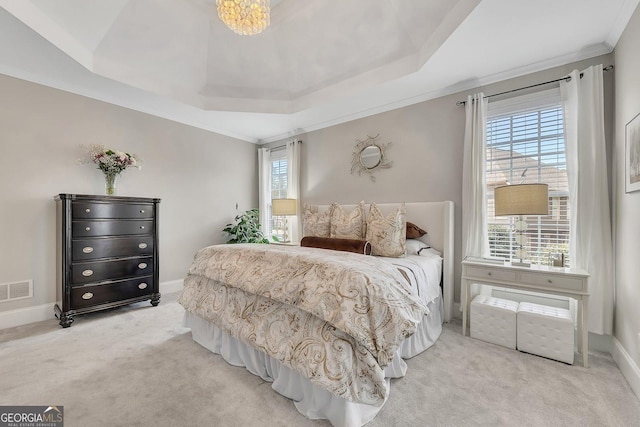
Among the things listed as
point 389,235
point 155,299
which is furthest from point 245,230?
point 389,235

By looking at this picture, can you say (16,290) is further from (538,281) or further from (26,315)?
(538,281)

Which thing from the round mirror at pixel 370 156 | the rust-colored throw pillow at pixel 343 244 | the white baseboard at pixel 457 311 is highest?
the round mirror at pixel 370 156

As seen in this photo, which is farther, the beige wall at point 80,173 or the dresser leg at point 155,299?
the dresser leg at point 155,299

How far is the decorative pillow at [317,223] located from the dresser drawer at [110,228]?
6.75 ft

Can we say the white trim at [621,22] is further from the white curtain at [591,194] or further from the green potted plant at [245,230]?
the green potted plant at [245,230]

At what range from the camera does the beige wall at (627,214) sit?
5.89ft

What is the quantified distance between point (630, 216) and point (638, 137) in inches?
22.0

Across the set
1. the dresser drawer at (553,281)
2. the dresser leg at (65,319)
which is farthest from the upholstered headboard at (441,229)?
the dresser leg at (65,319)

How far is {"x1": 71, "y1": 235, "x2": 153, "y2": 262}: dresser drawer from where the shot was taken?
9.46 feet

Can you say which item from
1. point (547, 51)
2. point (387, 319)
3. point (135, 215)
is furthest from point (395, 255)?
point (135, 215)

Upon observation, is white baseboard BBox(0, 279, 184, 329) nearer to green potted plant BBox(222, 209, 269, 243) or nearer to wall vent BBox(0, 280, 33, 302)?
wall vent BBox(0, 280, 33, 302)

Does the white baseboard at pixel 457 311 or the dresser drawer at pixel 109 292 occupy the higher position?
the dresser drawer at pixel 109 292

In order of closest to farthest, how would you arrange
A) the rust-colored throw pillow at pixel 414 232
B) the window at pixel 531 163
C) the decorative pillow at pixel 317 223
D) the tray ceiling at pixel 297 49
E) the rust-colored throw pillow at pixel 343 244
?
the tray ceiling at pixel 297 49
the window at pixel 531 163
the rust-colored throw pillow at pixel 343 244
the rust-colored throw pillow at pixel 414 232
the decorative pillow at pixel 317 223

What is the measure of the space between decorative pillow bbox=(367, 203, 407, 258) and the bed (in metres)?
0.31
